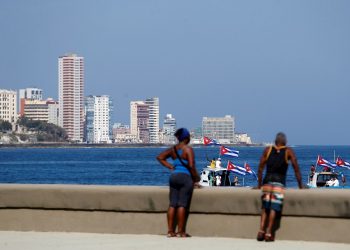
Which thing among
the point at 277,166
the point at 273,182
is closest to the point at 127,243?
the point at 273,182

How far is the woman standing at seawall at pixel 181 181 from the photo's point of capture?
1361 centimetres

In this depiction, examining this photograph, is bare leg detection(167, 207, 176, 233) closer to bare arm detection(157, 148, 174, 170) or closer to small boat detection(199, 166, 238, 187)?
bare arm detection(157, 148, 174, 170)

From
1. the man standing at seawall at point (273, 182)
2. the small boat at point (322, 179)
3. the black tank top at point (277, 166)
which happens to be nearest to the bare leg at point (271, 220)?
the man standing at seawall at point (273, 182)

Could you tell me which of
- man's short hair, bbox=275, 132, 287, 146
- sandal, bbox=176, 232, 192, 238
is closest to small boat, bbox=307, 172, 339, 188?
sandal, bbox=176, 232, 192, 238

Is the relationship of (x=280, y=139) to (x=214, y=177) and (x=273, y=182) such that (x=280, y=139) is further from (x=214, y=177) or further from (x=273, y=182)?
(x=214, y=177)

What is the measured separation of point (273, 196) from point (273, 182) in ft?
0.58

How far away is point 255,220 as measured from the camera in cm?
1354

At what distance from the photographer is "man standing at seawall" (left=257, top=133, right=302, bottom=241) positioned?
1314cm

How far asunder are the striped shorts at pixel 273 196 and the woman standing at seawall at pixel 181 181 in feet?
3.17

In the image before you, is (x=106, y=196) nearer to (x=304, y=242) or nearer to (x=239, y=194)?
(x=239, y=194)

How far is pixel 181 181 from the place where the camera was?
1361 cm

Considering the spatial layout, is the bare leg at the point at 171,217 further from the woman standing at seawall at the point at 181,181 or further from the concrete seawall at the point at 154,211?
the concrete seawall at the point at 154,211

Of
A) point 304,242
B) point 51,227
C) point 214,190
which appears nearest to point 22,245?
point 51,227

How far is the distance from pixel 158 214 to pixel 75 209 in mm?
1150
